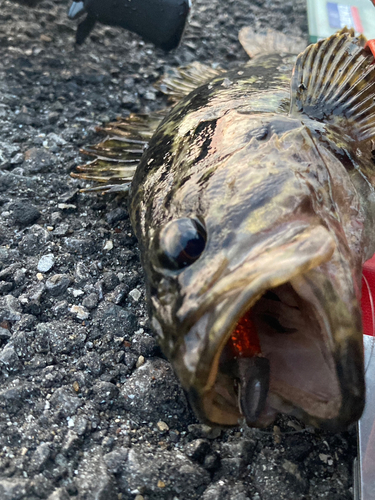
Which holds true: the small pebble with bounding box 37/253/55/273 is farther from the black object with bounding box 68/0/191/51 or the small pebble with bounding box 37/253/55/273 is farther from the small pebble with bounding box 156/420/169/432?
the black object with bounding box 68/0/191/51

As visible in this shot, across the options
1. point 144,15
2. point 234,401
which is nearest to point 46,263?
point 234,401

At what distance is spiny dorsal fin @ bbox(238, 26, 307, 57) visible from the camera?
13.9 ft

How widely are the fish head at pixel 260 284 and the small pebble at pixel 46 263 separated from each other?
86 centimetres

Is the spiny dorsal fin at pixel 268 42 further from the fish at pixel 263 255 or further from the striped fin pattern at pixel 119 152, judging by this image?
the fish at pixel 263 255

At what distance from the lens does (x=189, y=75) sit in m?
3.95

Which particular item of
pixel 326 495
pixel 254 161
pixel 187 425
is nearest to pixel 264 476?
pixel 326 495

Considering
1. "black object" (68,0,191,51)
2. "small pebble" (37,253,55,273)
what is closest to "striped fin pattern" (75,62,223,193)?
"small pebble" (37,253,55,273)

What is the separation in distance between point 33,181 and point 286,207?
6.53 ft

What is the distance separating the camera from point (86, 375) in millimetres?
2039

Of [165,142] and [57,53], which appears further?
[57,53]

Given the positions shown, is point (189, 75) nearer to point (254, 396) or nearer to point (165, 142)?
point (165, 142)

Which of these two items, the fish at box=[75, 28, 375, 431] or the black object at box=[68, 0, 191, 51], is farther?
the black object at box=[68, 0, 191, 51]

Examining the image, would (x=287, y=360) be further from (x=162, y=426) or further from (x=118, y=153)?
(x=118, y=153)

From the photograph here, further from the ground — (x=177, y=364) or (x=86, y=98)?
(x=177, y=364)
